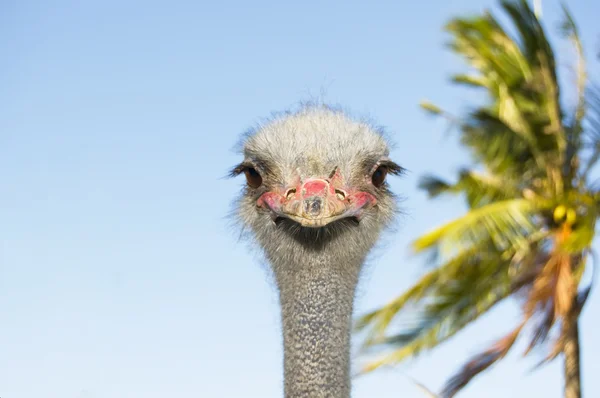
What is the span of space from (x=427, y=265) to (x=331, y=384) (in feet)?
22.8

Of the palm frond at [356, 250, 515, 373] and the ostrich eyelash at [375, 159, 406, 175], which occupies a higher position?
the palm frond at [356, 250, 515, 373]

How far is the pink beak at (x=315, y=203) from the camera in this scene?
2.93 meters

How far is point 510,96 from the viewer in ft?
37.7

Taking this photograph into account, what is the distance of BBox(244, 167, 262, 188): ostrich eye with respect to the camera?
3.39 metres

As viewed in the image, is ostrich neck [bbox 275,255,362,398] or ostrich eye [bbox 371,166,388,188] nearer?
ostrich neck [bbox 275,255,362,398]

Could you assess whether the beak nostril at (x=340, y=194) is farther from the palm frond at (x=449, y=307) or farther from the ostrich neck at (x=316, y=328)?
the palm frond at (x=449, y=307)

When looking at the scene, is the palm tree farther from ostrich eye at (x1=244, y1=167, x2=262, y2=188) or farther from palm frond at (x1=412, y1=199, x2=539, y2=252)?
ostrich eye at (x1=244, y1=167, x2=262, y2=188)

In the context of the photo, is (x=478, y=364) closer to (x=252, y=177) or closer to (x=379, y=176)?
(x=379, y=176)

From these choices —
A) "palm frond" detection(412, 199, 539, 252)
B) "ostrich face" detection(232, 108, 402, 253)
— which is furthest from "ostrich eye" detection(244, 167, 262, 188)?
"palm frond" detection(412, 199, 539, 252)

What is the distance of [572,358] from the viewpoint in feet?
34.7

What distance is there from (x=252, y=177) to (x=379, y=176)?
1.59 ft

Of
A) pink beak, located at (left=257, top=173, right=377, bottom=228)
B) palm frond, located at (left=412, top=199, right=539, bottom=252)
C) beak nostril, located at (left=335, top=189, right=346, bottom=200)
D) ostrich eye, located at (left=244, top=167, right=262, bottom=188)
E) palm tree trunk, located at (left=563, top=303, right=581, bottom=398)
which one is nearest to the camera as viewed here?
pink beak, located at (left=257, top=173, right=377, bottom=228)

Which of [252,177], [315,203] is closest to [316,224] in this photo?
[315,203]

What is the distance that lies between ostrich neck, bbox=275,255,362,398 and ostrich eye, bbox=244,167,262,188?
0.33 m
